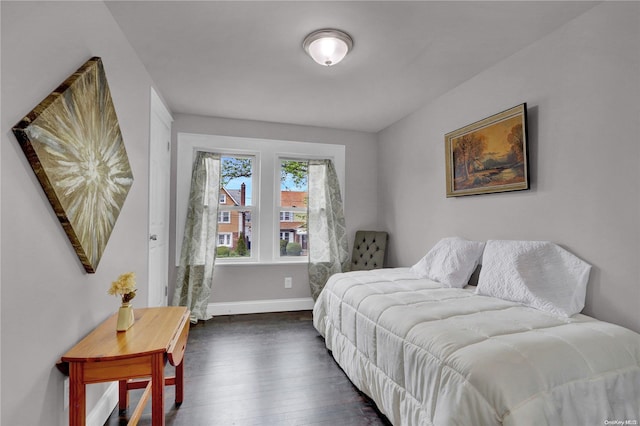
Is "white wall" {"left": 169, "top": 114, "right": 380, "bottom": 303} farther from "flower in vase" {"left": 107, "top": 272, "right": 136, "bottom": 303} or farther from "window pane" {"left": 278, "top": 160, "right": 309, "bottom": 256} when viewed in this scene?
"flower in vase" {"left": 107, "top": 272, "right": 136, "bottom": 303}

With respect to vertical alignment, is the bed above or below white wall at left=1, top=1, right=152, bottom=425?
below

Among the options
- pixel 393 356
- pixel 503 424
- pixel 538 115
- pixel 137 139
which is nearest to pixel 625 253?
pixel 538 115

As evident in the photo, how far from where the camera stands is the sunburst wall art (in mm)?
1206

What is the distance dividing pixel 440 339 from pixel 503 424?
421 mm

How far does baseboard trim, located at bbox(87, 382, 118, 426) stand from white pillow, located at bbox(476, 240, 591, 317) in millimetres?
2526

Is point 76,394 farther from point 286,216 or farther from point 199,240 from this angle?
point 286,216

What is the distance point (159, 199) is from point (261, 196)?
121cm

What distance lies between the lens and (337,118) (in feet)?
12.6

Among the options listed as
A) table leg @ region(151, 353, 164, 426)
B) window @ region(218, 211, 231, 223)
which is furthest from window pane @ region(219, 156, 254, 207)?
table leg @ region(151, 353, 164, 426)

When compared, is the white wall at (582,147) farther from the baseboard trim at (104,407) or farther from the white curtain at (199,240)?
the baseboard trim at (104,407)

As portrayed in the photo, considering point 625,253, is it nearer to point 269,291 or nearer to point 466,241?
point 466,241

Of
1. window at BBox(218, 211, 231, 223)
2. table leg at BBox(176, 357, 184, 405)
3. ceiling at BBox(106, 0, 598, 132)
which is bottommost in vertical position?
table leg at BBox(176, 357, 184, 405)

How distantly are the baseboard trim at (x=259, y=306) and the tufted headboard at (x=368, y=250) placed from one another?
32.0 inches

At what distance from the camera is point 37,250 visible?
1.22 metres
